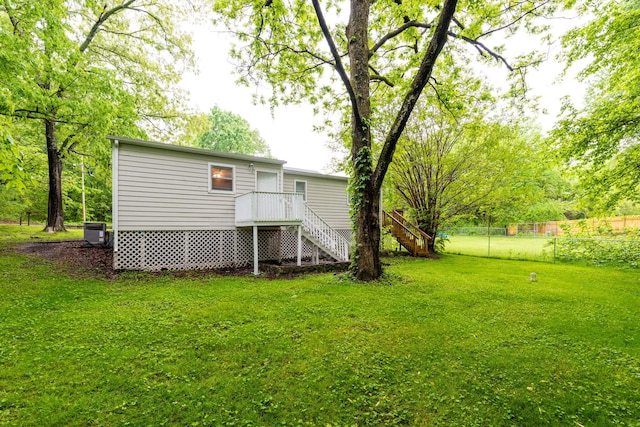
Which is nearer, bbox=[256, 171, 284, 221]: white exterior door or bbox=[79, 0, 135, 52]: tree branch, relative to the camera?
bbox=[256, 171, 284, 221]: white exterior door

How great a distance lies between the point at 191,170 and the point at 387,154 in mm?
6371

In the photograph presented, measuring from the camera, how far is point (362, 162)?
23.4ft

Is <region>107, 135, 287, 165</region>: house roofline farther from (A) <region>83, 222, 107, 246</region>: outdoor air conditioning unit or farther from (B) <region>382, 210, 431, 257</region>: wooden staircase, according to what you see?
(B) <region>382, 210, 431, 257</region>: wooden staircase

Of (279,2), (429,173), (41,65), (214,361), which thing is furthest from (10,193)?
(429,173)

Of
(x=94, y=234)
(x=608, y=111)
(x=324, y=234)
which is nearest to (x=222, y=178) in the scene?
(x=324, y=234)

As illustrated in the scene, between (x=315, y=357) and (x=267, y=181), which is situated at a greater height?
(x=267, y=181)

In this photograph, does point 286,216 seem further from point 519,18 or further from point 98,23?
point 98,23

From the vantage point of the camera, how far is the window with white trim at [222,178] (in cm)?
955

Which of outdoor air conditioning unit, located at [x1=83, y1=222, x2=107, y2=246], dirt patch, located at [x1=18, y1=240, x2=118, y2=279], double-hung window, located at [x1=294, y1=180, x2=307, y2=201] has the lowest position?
dirt patch, located at [x1=18, y1=240, x2=118, y2=279]

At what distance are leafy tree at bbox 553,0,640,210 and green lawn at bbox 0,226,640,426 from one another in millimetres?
4478

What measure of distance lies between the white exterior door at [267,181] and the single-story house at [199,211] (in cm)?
4

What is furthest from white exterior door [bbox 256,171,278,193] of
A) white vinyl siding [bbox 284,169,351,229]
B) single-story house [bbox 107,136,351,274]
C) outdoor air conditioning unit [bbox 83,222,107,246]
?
outdoor air conditioning unit [bbox 83,222,107,246]

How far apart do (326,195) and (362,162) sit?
6238 millimetres

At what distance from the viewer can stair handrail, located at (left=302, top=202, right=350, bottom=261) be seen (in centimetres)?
966
